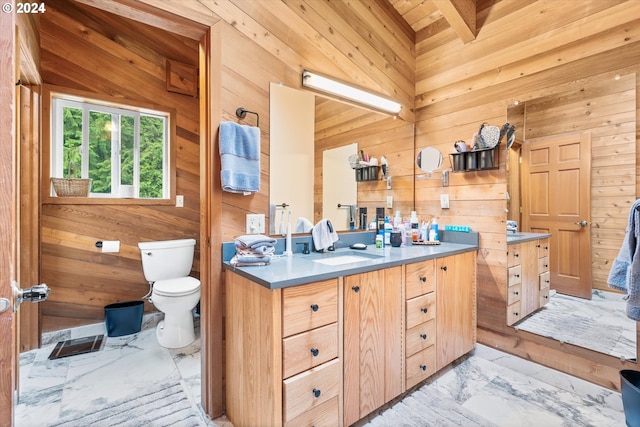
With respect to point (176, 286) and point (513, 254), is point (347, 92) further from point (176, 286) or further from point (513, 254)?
point (176, 286)

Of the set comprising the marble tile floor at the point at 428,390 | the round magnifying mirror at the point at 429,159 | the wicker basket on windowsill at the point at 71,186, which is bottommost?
the marble tile floor at the point at 428,390

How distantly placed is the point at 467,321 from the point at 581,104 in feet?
5.25

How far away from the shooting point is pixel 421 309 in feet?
5.83

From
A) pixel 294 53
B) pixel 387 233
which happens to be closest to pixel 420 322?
pixel 387 233

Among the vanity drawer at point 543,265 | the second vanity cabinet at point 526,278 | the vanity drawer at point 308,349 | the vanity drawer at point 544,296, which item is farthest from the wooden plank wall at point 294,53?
the vanity drawer at point 544,296

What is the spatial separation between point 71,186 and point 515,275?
3.50 metres

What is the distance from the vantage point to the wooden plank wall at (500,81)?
176 centimetres

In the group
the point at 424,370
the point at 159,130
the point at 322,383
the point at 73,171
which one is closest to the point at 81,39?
the point at 159,130

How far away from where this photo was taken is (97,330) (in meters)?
2.53

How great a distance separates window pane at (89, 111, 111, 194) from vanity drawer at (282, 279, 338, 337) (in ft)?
7.84

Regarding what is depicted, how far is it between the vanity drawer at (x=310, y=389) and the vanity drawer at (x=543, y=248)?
5.37 ft

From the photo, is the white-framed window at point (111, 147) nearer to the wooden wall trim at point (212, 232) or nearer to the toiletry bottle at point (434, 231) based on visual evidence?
the wooden wall trim at point (212, 232)

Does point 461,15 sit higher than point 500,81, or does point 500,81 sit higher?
point 461,15

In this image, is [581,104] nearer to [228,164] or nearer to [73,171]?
[228,164]
